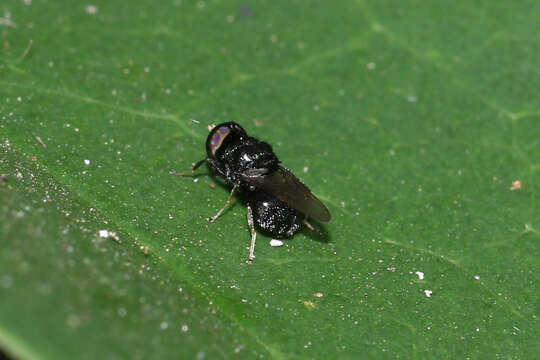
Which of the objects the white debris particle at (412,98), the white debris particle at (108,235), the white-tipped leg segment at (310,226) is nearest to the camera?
the white debris particle at (108,235)

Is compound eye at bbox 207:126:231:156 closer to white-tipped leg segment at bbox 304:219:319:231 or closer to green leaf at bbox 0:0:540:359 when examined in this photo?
green leaf at bbox 0:0:540:359

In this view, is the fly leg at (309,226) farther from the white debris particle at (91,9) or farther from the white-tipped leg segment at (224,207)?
the white debris particle at (91,9)

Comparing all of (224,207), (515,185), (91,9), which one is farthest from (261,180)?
(91,9)

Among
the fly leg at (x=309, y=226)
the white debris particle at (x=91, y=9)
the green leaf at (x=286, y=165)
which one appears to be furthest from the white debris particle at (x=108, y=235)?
the white debris particle at (x=91, y=9)

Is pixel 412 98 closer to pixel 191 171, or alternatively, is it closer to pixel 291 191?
pixel 291 191

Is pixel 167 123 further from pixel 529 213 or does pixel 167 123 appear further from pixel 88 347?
pixel 529 213

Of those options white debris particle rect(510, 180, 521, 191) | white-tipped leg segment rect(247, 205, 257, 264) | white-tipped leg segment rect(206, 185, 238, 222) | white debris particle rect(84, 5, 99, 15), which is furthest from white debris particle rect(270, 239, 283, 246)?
white debris particle rect(84, 5, 99, 15)

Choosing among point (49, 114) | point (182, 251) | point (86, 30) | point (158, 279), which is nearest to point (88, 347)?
Result: point (158, 279)
